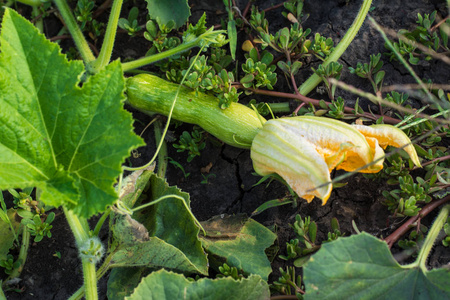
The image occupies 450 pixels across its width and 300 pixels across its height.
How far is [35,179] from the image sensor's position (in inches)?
76.2

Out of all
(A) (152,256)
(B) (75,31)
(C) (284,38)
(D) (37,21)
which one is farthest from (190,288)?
(D) (37,21)

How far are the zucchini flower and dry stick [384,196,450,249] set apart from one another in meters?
0.29

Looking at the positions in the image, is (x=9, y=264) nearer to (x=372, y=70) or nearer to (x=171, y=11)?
(x=171, y=11)

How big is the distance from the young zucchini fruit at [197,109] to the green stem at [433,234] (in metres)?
0.95

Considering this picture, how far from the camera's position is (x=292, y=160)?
2.13 m

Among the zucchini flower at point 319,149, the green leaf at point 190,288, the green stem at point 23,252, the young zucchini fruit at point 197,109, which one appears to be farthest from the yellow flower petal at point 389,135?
the green stem at point 23,252

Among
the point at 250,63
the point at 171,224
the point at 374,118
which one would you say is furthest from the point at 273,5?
the point at 171,224

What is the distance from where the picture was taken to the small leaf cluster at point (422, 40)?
2.63 meters

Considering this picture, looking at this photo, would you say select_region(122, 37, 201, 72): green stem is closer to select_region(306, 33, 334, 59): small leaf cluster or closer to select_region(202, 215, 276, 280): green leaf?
select_region(306, 33, 334, 59): small leaf cluster

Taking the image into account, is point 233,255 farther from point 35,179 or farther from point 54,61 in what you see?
point 54,61

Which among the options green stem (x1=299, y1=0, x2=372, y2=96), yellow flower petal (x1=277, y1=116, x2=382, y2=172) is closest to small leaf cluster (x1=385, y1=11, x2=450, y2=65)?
green stem (x1=299, y1=0, x2=372, y2=96)

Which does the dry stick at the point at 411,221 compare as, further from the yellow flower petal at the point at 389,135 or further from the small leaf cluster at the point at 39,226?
the small leaf cluster at the point at 39,226

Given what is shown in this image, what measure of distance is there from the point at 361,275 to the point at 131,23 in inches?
75.8

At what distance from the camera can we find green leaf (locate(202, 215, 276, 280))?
7.56ft
